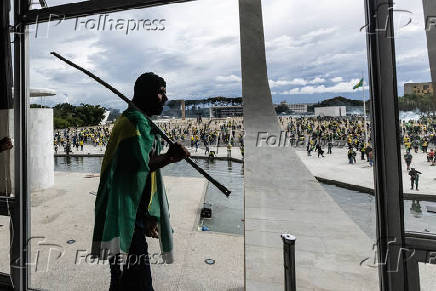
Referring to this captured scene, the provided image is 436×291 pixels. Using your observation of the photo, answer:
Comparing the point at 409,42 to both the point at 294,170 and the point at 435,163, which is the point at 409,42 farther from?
the point at 294,170

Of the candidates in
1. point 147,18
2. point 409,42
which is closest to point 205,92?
point 147,18

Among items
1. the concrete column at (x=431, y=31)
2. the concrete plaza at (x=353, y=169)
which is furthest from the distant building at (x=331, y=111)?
the concrete column at (x=431, y=31)

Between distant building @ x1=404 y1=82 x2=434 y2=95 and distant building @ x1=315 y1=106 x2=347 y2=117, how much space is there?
26cm

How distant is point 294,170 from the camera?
1356mm

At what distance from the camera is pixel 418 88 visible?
1.03 m

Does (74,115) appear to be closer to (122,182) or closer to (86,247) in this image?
(122,182)

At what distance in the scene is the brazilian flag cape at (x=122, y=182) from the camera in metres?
1.20

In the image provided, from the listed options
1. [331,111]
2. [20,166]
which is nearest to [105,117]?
[20,166]

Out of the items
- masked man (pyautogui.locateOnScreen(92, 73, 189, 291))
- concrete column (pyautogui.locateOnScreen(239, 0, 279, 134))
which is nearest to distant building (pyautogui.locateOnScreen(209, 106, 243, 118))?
concrete column (pyautogui.locateOnScreen(239, 0, 279, 134))

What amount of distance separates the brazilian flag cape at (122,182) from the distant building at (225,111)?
0.46 meters

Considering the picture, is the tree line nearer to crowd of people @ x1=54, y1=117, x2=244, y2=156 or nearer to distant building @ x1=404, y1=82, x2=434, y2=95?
crowd of people @ x1=54, y1=117, x2=244, y2=156

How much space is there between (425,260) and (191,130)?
128 centimetres

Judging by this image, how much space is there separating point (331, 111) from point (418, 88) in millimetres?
356

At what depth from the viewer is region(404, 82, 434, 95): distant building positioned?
1023 mm
